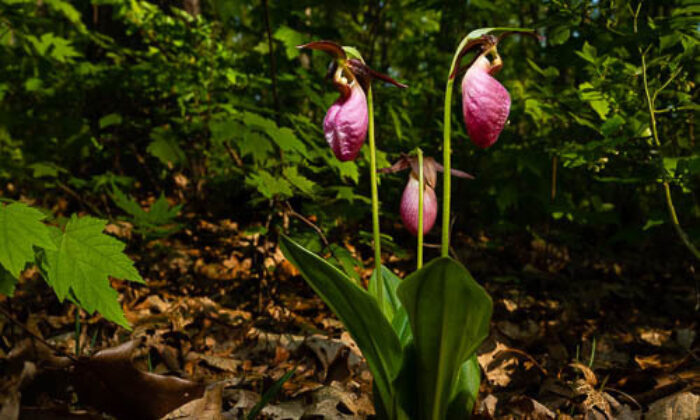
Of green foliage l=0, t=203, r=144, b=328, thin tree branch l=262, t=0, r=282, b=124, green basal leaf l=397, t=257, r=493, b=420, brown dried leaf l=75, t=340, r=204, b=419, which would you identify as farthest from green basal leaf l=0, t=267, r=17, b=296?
thin tree branch l=262, t=0, r=282, b=124

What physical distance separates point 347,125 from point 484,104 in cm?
33

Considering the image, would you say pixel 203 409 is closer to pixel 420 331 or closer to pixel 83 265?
pixel 83 265

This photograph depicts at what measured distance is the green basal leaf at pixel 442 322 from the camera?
867mm

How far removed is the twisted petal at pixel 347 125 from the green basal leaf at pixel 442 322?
1.33ft

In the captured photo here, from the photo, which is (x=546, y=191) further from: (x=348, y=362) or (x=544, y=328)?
(x=348, y=362)

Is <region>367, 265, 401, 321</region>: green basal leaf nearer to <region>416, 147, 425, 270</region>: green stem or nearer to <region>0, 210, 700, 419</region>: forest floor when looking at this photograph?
<region>416, 147, 425, 270</region>: green stem

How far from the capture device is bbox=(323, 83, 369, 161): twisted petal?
1.13 meters

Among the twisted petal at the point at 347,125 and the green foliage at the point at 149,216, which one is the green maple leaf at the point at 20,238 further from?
the green foliage at the point at 149,216

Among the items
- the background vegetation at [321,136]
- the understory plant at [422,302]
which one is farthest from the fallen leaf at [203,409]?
the background vegetation at [321,136]

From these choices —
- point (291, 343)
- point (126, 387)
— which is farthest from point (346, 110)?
point (291, 343)

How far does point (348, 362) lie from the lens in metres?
1.72

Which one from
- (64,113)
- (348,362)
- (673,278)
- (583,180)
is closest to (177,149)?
(64,113)

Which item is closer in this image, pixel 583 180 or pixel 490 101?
pixel 490 101

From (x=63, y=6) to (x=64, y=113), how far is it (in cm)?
70
